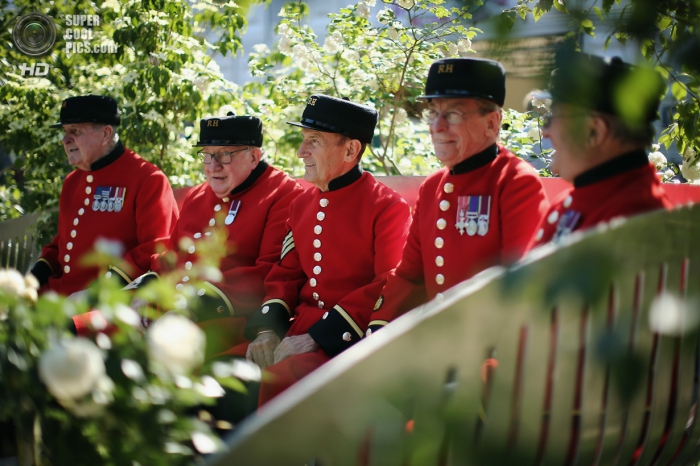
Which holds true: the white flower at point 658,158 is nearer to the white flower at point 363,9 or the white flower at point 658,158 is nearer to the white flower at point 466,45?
the white flower at point 466,45

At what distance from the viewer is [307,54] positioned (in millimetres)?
5316

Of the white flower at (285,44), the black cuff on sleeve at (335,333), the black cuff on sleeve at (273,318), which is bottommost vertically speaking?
the black cuff on sleeve at (273,318)

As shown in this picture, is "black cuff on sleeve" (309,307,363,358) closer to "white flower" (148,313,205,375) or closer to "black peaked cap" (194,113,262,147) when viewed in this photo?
"black peaked cap" (194,113,262,147)

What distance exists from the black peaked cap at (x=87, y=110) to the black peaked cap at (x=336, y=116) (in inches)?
68.4

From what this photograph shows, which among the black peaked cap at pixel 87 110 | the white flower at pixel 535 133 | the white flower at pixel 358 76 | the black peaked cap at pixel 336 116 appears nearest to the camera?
the black peaked cap at pixel 336 116

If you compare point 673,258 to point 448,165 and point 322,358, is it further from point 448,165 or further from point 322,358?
point 322,358

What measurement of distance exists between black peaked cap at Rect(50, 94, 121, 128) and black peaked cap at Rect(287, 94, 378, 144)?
1737 millimetres

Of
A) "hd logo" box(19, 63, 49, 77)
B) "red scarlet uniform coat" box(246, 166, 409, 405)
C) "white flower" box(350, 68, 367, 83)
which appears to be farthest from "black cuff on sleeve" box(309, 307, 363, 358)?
"hd logo" box(19, 63, 49, 77)

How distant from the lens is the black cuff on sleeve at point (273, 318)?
323 centimetres

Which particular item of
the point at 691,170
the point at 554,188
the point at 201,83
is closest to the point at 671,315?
the point at 554,188

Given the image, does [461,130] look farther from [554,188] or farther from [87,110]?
[87,110]

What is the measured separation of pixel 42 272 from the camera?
4492 millimetres

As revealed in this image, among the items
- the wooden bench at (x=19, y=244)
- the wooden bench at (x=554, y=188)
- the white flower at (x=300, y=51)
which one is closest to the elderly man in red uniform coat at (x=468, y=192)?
the wooden bench at (x=554, y=188)

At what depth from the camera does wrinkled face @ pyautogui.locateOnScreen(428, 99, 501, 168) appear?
2646 mm
